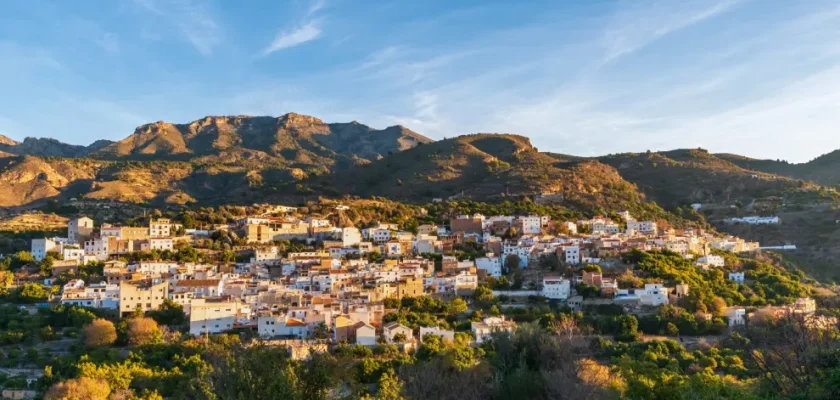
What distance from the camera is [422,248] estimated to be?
37125mm

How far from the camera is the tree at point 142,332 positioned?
881 inches

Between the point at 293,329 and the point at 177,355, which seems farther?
the point at 293,329

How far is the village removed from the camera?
963 inches

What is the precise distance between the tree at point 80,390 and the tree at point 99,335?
527 cm

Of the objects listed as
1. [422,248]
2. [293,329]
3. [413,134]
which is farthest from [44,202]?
[413,134]

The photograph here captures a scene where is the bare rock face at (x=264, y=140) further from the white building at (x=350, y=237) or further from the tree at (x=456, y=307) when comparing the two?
the tree at (x=456, y=307)

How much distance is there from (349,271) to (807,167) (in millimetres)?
68004

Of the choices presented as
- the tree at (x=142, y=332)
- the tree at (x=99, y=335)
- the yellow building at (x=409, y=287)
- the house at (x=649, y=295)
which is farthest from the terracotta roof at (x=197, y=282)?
the house at (x=649, y=295)

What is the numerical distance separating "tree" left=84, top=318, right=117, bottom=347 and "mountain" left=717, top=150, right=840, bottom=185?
230 ft

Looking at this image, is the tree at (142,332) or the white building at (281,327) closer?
the tree at (142,332)

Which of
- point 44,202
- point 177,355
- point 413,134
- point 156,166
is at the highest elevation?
point 413,134

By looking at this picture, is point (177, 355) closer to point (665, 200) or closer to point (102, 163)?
point (665, 200)

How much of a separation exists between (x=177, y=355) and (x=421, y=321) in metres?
8.82

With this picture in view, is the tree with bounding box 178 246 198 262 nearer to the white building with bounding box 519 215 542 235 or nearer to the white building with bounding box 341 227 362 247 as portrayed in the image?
the white building with bounding box 341 227 362 247
